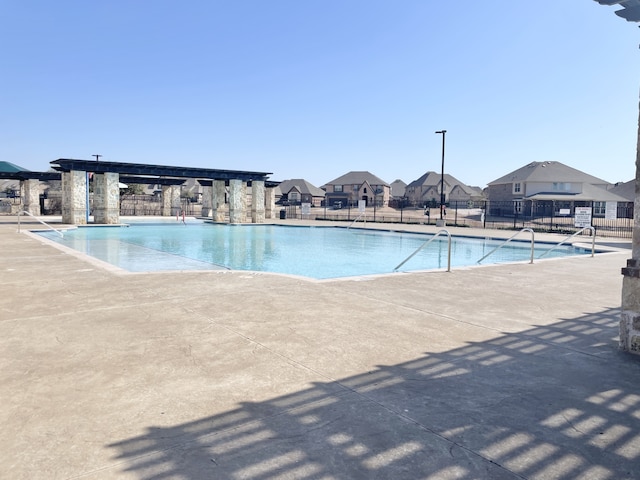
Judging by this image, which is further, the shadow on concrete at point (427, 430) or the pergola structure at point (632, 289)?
the pergola structure at point (632, 289)

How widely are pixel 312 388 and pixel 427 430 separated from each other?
45.5 inches

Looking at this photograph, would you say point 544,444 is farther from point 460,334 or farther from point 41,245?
point 41,245

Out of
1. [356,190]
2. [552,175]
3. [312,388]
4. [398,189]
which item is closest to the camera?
[312,388]

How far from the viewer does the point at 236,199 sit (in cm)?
3966

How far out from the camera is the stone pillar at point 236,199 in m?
39.3

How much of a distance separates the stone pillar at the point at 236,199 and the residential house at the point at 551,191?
33.7 metres

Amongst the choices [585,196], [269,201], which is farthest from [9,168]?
[585,196]

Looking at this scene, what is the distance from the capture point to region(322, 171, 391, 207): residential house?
93125 mm

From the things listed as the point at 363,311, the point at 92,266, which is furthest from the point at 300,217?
→ the point at 363,311

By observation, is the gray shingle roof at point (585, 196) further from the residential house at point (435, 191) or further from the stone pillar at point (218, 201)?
the stone pillar at point (218, 201)

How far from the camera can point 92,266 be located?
1160cm

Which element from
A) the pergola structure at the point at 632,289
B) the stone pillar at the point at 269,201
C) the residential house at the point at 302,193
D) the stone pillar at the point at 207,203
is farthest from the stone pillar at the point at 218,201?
the residential house at the point at 302,193

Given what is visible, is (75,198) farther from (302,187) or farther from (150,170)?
(302,187)

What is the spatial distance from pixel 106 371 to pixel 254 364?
1.47m
